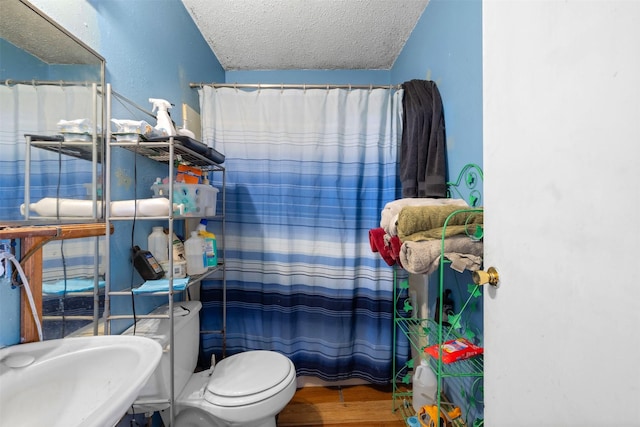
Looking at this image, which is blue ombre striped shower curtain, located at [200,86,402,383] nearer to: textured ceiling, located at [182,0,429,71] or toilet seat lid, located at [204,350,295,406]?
toilet seat lid, located at [204,350,295,406]

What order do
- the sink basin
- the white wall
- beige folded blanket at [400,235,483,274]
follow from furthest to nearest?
beige folded blanket at [400,235,483,274] < the sink basin < the white wall

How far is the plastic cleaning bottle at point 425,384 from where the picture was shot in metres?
1.16

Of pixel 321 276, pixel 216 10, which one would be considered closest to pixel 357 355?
pixel 321 276

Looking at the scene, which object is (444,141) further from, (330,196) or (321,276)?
(321,276)

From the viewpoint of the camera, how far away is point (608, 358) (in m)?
0.36

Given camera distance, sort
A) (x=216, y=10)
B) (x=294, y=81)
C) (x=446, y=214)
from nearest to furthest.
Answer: (x=446, y=214) → (x=216, y=10) → (x=294, y=81)

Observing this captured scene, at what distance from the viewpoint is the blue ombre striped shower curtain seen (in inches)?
60.9

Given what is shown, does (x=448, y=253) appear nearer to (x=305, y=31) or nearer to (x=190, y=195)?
(x=190, y=195)

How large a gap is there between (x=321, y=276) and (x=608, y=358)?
131 cm

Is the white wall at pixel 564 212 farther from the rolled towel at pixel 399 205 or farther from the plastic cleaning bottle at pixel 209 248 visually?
the plastic cleaning bottle at pixel 209 248

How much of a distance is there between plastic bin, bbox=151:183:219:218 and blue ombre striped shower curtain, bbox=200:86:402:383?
34cm

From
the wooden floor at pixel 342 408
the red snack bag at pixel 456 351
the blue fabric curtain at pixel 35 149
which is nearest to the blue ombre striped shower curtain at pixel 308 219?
the wooden floor at pixel 342 408

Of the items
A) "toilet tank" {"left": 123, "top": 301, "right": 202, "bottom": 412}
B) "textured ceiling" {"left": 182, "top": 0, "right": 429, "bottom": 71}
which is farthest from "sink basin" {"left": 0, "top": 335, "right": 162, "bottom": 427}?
"textured ceiling" {"left": 182, "top": 0, "right": 429, "bottom": 71}

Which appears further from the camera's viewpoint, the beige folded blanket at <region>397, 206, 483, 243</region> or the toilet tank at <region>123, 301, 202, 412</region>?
the toilet tank at <region>123, 301, 202, 412</region>
